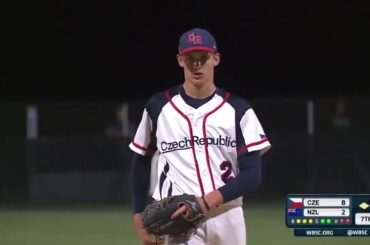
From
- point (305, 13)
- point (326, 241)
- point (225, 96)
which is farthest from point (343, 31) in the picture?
point (225, 96)

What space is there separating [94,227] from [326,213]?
13.9ft

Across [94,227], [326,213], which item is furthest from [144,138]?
[94,227]

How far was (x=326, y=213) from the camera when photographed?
20.4 feet

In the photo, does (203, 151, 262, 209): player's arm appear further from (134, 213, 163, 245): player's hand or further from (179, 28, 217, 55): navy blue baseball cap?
(179, 28, 217, 55): navy blue baseball cap

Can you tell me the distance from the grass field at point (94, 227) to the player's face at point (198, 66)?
509 centimetres

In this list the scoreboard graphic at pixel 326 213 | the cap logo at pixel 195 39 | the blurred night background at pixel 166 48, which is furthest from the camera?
the blurred night background at pixel 166 48

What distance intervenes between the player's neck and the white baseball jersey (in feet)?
0.11

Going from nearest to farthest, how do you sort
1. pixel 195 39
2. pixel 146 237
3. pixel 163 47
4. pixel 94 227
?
pixel 195 39 < pixel 146 237 < pixel 94 227 < pixel 163 47

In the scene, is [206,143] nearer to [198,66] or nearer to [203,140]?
[203,140]

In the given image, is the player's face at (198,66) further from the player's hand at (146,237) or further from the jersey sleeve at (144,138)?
the player's hand at (146,237)

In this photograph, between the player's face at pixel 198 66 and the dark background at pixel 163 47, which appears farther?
the dark background at pixel 163 47

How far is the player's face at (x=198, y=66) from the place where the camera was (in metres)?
3.57

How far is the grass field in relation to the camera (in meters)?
8.70

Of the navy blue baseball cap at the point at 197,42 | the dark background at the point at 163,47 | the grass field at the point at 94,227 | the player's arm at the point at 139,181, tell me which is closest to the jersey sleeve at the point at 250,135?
the navy blue baseball cap at the point at 197,42
